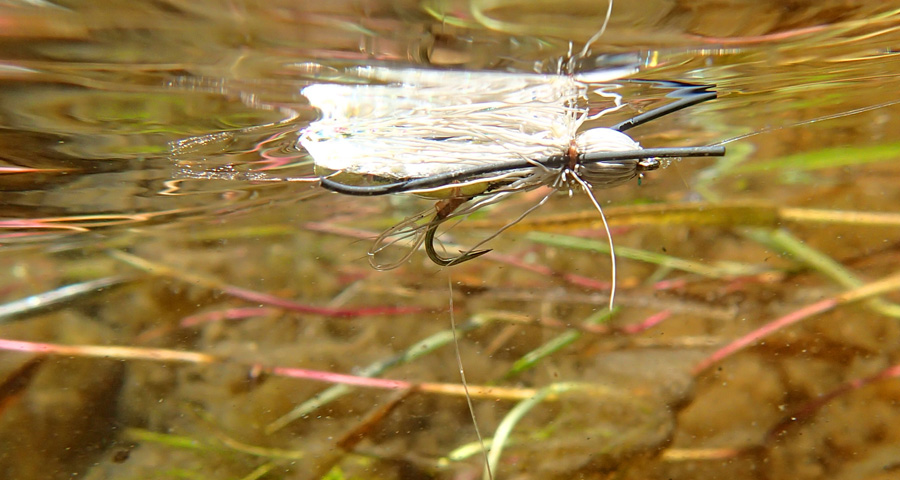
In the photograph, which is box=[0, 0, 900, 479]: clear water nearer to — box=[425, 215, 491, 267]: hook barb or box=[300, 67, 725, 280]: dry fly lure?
box=[300, 67, 725, 280]: dry fly lure

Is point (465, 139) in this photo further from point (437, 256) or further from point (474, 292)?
point (474, 292)

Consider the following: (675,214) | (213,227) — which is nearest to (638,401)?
(675,214)

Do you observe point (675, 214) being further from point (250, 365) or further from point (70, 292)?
point (70, 292)

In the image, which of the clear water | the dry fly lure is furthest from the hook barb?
the clear water

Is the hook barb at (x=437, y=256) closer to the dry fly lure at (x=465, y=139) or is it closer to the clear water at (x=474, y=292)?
the dry fly lure at (x=465, y=139)

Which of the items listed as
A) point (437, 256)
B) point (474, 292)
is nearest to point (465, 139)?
point (437, 256)

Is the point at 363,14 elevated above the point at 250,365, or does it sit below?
above
